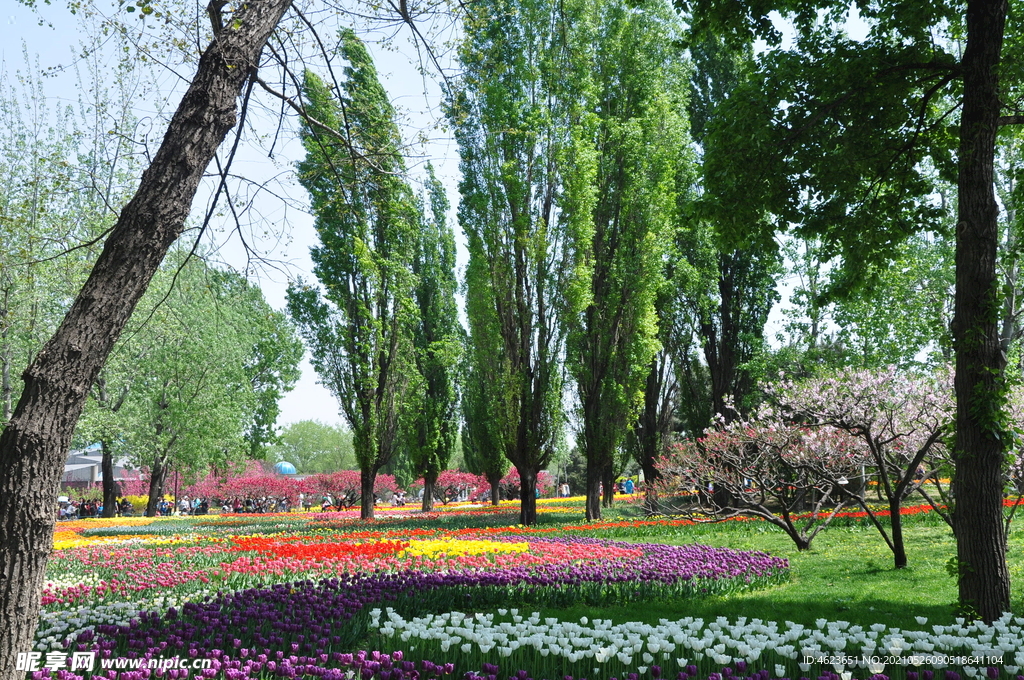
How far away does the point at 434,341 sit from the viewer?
26.5 meters

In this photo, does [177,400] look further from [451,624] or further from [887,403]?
[451,624]

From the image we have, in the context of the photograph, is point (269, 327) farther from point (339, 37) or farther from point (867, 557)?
point (867, 557)

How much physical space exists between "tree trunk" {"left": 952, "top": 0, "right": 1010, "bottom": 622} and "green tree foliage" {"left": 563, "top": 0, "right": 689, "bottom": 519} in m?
12.1

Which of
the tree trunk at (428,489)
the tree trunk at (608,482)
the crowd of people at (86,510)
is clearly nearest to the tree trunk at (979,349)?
the tree trunk at (608,482)

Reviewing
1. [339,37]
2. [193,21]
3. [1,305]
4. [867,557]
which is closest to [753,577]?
[867,557]

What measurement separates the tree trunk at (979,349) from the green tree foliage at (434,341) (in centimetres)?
2106

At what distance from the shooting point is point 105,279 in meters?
3.47

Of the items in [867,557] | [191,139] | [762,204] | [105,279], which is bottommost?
[867,557]

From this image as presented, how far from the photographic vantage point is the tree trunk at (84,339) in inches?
125

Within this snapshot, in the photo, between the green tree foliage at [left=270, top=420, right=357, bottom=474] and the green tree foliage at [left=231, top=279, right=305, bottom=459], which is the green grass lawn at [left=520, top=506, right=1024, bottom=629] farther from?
the green tree foliage at [left=270, top=420, right=357, bottom=474]

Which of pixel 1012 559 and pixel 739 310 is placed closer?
pixel 1012 559

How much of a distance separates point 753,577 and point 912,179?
5.14 meters

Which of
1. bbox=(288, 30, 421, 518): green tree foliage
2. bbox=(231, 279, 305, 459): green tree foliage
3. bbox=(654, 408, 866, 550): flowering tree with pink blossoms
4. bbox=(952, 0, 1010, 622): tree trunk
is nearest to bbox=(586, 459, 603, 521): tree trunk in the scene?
bbox=(654, 408, 866, 550): flowering tree with pink blossoms

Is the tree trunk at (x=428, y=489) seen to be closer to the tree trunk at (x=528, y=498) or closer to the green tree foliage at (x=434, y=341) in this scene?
the green tree foliage at (x=434, y=341)
